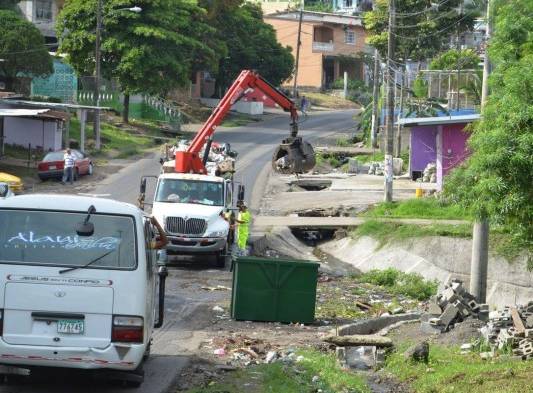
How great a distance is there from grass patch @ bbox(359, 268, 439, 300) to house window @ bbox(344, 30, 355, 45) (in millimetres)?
78508

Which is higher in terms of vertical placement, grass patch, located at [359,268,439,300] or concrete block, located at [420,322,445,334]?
concrete block, located at [420,322,445,334]

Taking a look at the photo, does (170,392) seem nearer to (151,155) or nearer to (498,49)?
(498,49)

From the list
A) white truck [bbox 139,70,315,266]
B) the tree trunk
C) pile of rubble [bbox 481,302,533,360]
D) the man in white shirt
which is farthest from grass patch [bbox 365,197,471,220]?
the tree trunk

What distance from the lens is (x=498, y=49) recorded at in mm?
16062

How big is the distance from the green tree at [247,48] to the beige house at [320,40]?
1358 centimetres

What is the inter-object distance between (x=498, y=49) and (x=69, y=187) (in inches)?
1174

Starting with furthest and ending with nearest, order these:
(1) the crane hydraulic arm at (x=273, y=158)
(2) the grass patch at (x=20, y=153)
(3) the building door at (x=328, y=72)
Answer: (3) the building door at (x=328, y=72) < (2) the grass patch at (x=20, y=153) < (1) the crane hydraulic arm at (x=273, y=158)

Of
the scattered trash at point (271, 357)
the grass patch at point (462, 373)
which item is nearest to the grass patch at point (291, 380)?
the scattered trash at point (271, 357)

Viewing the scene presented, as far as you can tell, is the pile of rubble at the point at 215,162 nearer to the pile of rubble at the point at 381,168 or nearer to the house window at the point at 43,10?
the pile of rubble at the point at 381,168

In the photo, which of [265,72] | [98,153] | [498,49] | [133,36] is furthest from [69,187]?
[265,72]

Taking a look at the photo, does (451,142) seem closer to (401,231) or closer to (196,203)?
(401,231)

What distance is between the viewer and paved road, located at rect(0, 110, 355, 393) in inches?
538

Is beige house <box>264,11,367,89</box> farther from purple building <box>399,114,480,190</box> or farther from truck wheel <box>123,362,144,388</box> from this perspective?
truck wheel <box>123,362,144,388</box>

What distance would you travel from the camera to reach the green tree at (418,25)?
66375 mm
